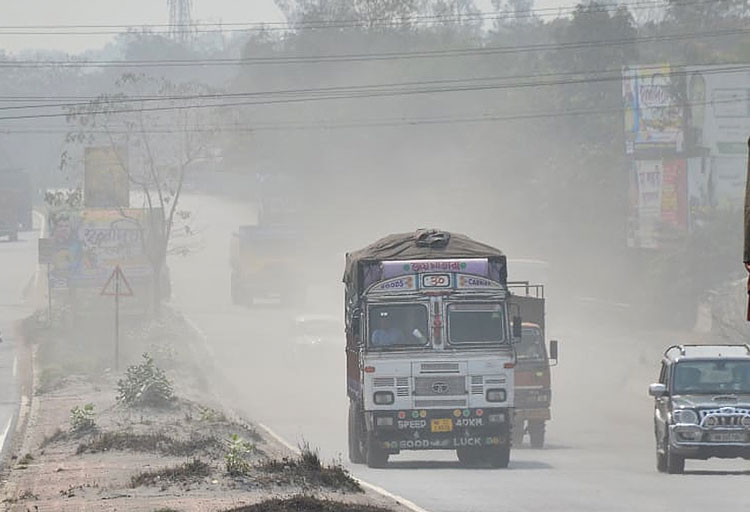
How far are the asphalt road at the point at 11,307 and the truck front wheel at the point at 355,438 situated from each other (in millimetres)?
7203

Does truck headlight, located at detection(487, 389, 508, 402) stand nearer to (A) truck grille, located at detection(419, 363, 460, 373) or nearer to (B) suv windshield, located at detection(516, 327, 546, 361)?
(A) truck grille, located at detection(419, 363, 460, 373)

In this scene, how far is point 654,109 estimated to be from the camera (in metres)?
64.3

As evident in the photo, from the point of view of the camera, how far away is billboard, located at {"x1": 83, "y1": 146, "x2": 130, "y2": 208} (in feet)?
190

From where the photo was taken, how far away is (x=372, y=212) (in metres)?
102

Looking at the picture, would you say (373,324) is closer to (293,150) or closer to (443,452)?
(443,452)

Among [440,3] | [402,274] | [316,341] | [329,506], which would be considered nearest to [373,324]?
[402,274]

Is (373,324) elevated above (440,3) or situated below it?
below

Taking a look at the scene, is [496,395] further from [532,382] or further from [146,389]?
[146,389]

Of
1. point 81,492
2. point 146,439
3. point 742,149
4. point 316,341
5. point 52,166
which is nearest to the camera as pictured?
point 81,492

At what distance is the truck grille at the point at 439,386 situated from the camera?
21.9 meters

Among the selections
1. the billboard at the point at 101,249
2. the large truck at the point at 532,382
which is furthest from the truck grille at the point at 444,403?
the billboard at the point at 101,249

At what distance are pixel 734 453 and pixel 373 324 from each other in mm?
5473

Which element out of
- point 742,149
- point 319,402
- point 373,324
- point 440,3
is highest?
A: point 440,3

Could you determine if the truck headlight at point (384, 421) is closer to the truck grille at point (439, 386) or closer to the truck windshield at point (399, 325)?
the truck grille at point (439, 386)
